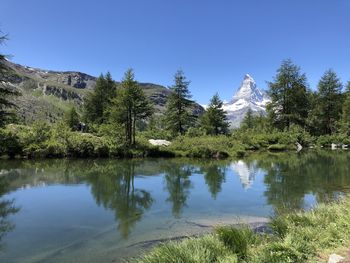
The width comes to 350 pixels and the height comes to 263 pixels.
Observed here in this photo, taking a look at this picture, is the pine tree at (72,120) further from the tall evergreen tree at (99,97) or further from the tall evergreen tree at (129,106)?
the tall evergreen tree at (129,106)

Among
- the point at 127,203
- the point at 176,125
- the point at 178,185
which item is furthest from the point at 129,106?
the point at 127,203

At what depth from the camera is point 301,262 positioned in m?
5.96

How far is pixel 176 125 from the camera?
50.3 metres

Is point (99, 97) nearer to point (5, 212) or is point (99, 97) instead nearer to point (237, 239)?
point (5, 212)

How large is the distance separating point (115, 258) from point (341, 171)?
20.1 metres

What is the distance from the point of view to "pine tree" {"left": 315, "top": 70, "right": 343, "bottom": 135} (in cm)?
6425

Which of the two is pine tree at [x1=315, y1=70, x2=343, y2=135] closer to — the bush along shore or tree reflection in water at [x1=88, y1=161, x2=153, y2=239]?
the bush along shore

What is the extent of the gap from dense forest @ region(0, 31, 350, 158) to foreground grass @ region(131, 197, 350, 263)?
76.3 feet

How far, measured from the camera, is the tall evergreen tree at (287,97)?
5891 cm

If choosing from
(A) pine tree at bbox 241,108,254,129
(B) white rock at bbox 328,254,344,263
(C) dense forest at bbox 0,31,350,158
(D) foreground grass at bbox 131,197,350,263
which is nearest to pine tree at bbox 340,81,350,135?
(C) dense forest at bbox 0,31,350,158

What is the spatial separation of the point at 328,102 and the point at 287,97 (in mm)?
10804

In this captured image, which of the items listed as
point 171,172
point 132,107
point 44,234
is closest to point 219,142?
point 132,107

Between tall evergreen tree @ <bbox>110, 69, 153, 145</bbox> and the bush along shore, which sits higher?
tall evergreen tree @ <bbox>110, 69, 153, 145</bbox>

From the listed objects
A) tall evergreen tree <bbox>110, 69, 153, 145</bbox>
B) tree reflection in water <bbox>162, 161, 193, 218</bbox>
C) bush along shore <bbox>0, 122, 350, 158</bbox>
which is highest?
tall evergreen tree <bbox>110, 69, 153, 145</bbox>
